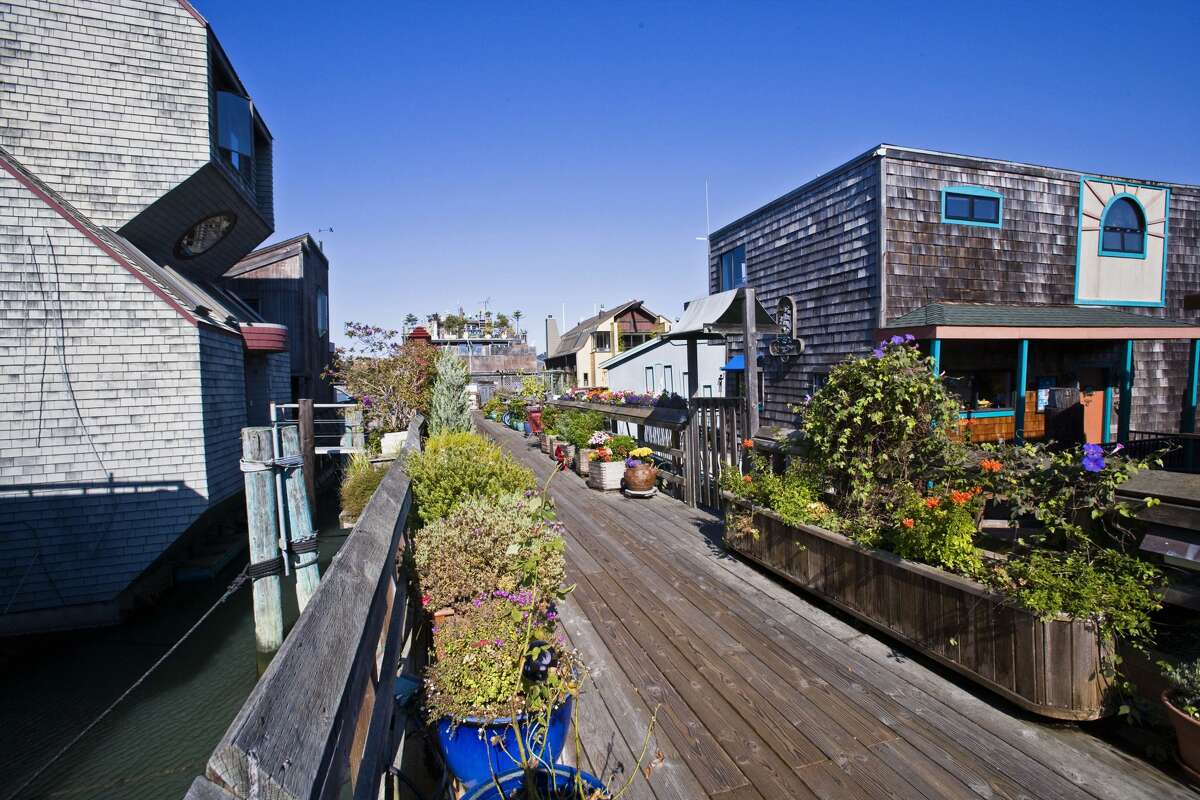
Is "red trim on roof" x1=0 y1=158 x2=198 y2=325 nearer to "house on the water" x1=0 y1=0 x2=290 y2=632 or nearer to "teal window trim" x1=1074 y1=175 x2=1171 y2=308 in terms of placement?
"house on the water" x1=0 y1=0 x2=290 y2=632

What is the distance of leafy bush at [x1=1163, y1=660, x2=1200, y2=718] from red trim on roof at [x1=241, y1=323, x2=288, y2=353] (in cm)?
1262

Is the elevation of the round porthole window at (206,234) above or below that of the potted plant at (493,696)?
above

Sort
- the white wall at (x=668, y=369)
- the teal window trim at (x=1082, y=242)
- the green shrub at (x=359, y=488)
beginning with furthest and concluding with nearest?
the white wall at (x=668, y=369) < the teal window trim at (x=1082, y=242) < the green shrub at (x=359, y=488)

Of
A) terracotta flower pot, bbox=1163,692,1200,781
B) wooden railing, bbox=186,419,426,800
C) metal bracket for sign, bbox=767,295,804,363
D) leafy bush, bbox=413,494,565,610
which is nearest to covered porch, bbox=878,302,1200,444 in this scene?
metal bracket for sign, bbox=767,295,804,363

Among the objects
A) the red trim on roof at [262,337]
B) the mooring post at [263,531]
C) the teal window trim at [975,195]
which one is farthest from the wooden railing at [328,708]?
the teal window trim at [975,195]

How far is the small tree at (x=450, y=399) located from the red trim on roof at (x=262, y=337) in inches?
124

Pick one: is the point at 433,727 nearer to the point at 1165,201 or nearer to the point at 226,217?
the point at 226,217

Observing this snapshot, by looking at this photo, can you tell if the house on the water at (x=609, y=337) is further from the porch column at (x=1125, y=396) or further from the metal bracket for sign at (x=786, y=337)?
the porch column at (x=1125, y=396)

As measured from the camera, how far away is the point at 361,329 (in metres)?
14.4

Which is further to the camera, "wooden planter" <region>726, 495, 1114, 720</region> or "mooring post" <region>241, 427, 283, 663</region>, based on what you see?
"mooring post" <region>241, 427, 283, 663</region>

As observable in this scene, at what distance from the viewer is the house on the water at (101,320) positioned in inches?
314

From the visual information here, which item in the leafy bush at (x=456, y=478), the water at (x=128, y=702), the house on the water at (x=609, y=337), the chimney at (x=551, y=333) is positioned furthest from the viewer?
the chimney at (x=551, y=333)

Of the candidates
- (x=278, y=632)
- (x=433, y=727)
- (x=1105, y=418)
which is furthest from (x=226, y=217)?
(x=1105, y=418)

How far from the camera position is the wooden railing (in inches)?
39.3
